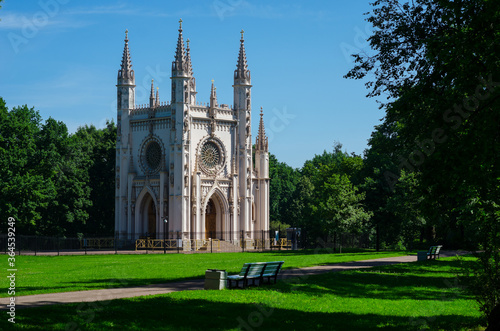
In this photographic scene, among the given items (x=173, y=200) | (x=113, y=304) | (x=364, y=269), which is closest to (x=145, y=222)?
(x=173, y=200)

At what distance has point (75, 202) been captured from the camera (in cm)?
6819

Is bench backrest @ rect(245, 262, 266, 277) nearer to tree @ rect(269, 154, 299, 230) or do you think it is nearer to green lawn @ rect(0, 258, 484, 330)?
green lawn @ rect(0, 258, 484, 330)

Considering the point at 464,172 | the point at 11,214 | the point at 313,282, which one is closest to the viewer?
the point at 464,172

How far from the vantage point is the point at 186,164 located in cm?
6488

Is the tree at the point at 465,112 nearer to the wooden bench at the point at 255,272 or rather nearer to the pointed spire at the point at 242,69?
the wooden bench at the point at 255,272

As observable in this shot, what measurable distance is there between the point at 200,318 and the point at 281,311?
234cm

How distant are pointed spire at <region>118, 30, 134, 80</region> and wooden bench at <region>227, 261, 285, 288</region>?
173 ft

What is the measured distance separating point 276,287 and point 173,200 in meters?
44.5

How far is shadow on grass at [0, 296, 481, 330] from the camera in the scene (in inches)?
552

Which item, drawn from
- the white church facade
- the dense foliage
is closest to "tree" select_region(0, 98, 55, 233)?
the dense foliage

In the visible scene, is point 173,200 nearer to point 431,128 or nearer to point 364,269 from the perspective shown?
point 364,269

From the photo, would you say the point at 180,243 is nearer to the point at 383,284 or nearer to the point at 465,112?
the point at 383,284

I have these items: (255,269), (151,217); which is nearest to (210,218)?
(151,217)

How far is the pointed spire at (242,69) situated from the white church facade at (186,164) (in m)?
0.11
